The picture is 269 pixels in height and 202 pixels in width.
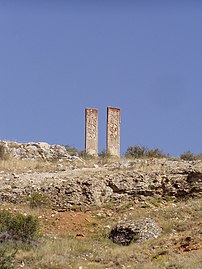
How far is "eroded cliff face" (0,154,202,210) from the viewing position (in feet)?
64.7

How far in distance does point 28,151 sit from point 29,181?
916 cm

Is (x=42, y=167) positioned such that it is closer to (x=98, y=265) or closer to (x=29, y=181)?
(x=29, y=181)

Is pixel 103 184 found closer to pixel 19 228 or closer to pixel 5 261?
pixel 19 228

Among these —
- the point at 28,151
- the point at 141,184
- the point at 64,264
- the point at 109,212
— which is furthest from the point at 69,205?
the point at 28,151

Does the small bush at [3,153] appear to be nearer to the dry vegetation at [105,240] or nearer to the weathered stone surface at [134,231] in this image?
the dry vegetation at [105,240]

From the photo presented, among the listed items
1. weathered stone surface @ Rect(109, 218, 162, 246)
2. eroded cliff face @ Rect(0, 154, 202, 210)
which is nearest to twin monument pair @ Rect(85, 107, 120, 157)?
eroded cliff face @ Rect(0, 154, 202, 210)

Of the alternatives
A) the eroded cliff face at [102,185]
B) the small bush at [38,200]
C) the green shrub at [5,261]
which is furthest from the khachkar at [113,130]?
the green shrub at [5,261]

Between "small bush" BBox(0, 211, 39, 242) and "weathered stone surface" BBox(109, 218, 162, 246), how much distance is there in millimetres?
2195

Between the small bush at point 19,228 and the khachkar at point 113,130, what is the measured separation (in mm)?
17300

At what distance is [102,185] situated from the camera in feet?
67.1

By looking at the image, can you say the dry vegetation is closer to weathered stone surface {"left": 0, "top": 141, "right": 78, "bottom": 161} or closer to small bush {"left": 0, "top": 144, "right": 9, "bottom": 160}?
small bush {"left": 0, "top": 144, "right": 9, "bottom": 160}

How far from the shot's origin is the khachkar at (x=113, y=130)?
3278 cm

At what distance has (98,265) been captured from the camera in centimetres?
1263

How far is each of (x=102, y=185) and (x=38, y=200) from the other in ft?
7.72
